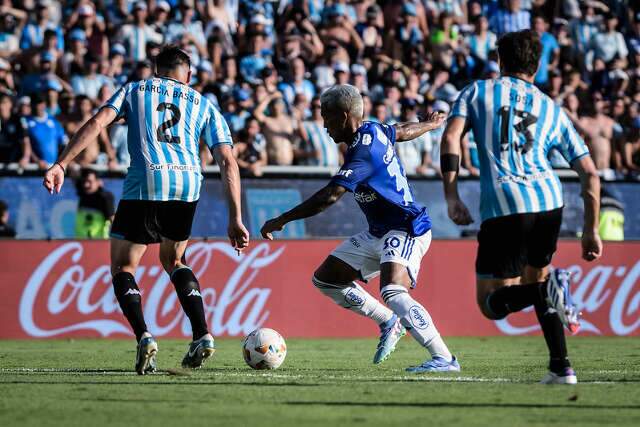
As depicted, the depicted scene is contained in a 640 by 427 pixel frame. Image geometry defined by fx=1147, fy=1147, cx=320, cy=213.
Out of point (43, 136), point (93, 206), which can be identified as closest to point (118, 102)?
point (93, 206)

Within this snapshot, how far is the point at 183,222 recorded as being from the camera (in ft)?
28.3

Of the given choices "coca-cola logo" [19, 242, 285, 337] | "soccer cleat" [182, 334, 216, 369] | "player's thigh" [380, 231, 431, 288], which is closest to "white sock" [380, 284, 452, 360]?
"player's thigh" [380, 231, 431, 288]

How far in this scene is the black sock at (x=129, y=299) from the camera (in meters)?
8.26

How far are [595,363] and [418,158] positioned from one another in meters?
7.64

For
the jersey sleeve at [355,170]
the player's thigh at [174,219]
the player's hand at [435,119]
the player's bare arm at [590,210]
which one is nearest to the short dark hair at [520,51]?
the player's bare arm at [590,210]

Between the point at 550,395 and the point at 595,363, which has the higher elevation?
the point at 550,395

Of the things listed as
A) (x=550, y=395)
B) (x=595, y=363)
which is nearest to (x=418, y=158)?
(x=595, y=363)

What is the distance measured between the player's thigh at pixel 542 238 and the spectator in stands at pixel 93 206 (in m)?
8.63

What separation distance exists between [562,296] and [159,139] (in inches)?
130

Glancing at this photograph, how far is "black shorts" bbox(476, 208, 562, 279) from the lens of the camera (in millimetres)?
7211

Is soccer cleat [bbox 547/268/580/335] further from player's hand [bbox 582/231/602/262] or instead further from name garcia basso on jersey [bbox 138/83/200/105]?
name garcia basso on jersey [bbox 138/83/200/105]

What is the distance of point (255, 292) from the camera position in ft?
48.1

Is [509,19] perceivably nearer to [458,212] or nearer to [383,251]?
[383,251]

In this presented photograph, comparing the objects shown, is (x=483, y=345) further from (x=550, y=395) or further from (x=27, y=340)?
(x=550, y=395)
